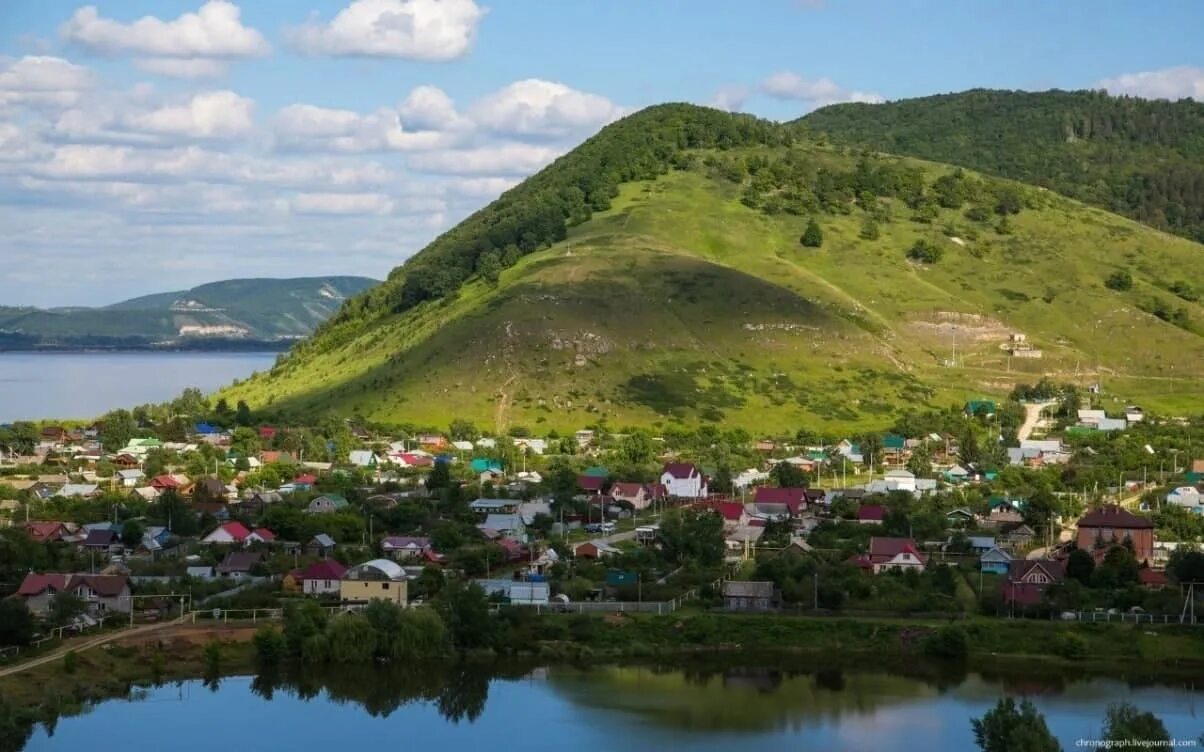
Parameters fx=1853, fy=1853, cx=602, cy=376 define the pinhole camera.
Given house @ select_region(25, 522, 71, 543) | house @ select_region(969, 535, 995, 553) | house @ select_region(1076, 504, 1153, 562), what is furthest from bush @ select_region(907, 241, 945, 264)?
house @ select_region(25, 522, 71, 543)

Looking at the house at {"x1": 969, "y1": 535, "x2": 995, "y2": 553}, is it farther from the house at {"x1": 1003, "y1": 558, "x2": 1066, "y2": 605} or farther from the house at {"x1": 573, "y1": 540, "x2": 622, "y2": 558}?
the house at {"x1": 573, "y1": 540, "x2": 622, "y2": 558}

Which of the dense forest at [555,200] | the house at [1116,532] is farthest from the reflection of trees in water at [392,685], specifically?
the dense forest at [555,200]

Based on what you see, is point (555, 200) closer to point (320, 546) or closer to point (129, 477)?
point (129, 477)

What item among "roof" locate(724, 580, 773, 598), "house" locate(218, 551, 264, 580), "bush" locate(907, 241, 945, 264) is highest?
"bush" locate(907, 241, 945, 264)

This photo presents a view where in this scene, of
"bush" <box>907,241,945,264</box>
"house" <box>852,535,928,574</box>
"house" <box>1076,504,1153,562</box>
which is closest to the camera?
"house" <box>852,535,928,574</box>

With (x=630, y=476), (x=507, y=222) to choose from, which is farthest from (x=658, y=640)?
(x=507, y=222)

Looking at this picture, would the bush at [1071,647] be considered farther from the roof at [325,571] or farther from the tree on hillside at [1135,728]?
the roof at [325,571]

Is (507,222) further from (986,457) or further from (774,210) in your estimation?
(986,457)
